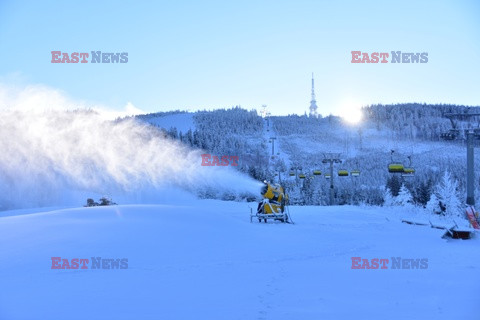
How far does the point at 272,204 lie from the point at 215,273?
42.8ft

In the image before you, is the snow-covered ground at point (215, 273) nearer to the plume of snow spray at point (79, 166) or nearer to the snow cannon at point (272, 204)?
the snow cannon at point (272, 204)

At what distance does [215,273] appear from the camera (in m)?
10.1

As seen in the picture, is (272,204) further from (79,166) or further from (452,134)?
(79,166)

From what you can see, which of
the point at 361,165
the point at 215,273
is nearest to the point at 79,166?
the point at 215,273

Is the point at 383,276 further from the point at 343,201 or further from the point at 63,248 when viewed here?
the point at 343,201

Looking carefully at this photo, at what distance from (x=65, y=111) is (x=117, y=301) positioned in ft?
105

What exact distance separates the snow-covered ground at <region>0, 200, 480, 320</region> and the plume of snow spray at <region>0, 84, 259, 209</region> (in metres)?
12.6

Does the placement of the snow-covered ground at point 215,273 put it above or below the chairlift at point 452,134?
below

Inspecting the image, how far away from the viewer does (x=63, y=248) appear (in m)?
11.6

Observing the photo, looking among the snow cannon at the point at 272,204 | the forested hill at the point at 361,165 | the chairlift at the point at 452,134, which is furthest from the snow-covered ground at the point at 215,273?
the forested hill at the point at 361,165

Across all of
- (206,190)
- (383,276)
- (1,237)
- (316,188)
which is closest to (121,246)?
(1,237)

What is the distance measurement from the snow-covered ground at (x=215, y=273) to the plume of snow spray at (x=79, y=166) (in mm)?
12598

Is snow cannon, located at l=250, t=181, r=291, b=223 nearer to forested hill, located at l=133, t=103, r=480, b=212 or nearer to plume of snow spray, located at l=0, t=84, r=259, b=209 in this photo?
plume of snow spray, located at l=0, t=84, r=259, b=209

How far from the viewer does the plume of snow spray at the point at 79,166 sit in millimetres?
30234
